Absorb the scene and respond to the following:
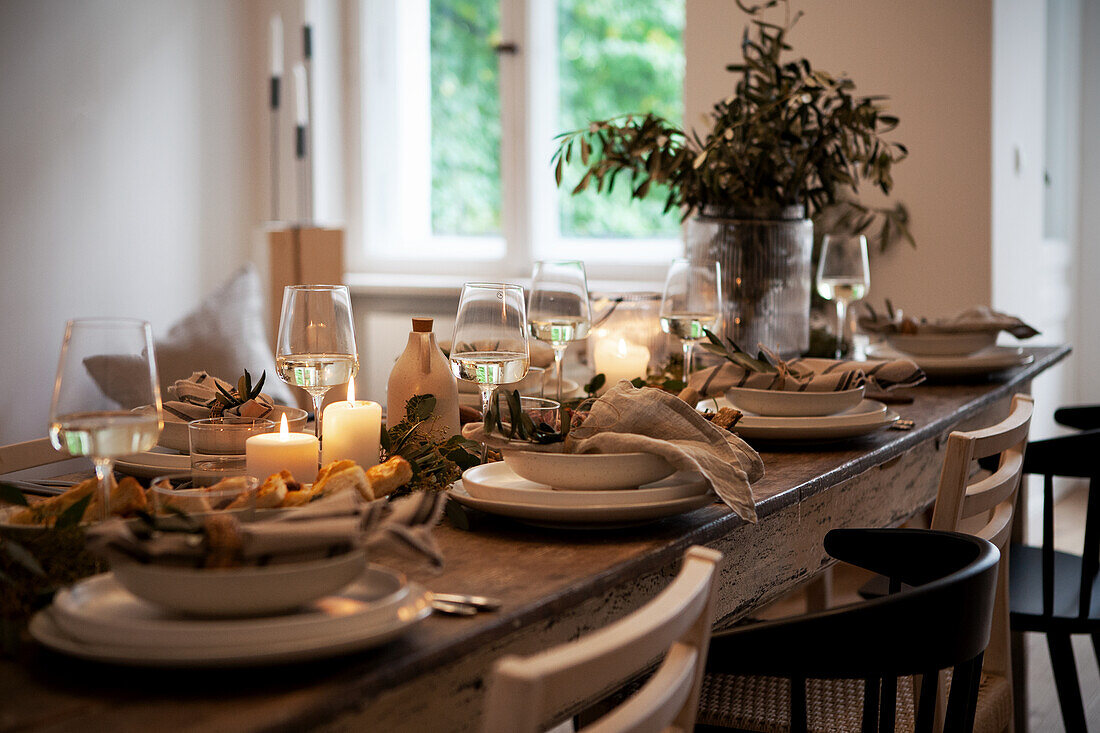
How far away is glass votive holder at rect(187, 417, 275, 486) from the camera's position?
41.8 inches

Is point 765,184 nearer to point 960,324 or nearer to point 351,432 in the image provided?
point 960,324

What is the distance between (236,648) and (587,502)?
1.35 feet

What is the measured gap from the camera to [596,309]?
187 cm

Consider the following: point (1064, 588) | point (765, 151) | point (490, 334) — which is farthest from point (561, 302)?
point (1064, 588)

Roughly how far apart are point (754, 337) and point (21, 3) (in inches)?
104

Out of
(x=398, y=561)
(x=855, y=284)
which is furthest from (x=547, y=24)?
(x=398, y=561)

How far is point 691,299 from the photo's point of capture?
5.30ft

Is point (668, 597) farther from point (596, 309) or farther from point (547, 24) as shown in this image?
point (547, 24)

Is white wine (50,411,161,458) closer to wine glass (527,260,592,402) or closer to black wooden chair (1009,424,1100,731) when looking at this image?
wine glass (527,260,592,402)

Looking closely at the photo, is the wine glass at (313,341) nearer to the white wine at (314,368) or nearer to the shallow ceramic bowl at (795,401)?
the white wine at (314,368)

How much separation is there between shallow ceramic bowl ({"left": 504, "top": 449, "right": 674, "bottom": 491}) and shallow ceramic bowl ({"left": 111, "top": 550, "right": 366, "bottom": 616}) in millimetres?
358

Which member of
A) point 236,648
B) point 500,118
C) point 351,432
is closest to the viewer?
point 236,648

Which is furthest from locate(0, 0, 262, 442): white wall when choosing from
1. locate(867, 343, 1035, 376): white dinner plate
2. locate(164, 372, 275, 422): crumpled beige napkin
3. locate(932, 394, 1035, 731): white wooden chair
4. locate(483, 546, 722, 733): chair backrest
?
locate(483, 546, 722, 733): chair backrest

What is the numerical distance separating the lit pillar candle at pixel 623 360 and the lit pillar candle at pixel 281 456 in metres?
0.76
